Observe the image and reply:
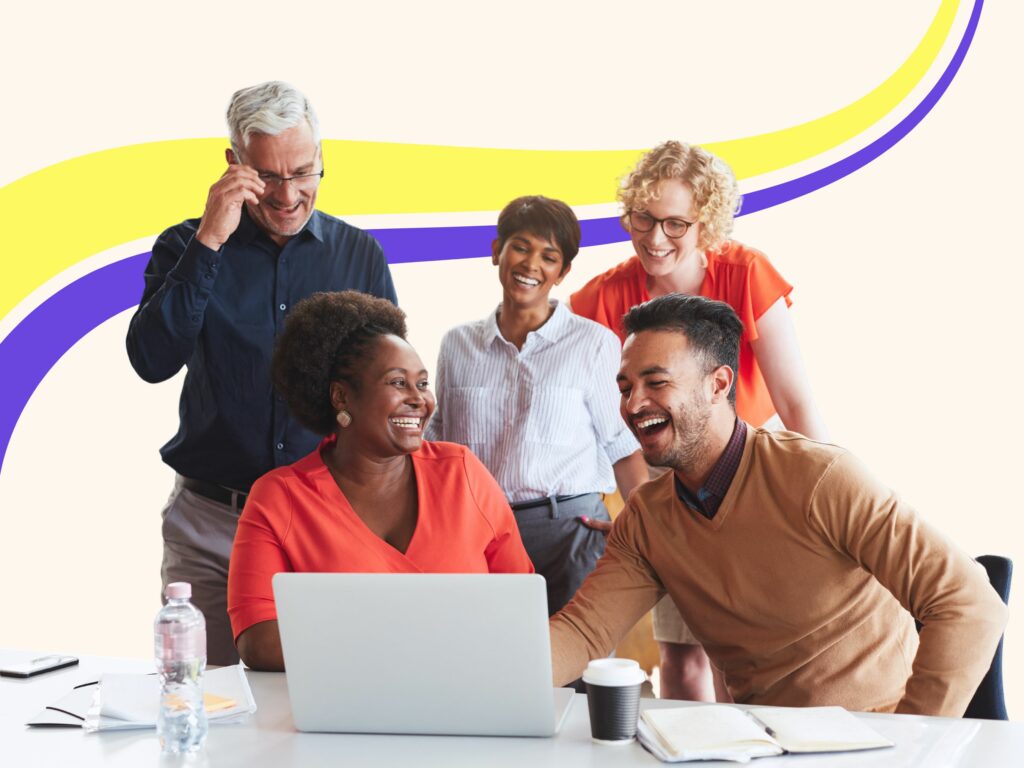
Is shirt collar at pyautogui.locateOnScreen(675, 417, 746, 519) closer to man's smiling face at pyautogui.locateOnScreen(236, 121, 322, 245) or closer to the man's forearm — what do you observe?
the man's forearm

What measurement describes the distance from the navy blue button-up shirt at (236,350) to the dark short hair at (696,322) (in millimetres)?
896

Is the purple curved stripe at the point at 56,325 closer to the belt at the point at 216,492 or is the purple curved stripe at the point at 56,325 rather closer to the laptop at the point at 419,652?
the belt at the point at 216,492

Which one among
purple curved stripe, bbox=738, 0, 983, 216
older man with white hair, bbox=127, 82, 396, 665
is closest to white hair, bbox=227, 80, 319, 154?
older man with white hair, bbox=127, 82, 396, 665

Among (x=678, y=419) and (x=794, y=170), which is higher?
(x=794, y=170)

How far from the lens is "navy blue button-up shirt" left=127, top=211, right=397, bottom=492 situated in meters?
2.80

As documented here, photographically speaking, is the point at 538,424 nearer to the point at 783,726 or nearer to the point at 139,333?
the point at 139,333

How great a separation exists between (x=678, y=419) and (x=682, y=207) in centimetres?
95

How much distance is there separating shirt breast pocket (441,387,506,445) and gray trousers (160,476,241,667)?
22.2 inches

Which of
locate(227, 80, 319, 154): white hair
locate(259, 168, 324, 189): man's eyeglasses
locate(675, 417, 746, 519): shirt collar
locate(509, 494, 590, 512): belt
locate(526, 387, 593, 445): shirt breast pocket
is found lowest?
locate(509, 494, 590, 512): belt

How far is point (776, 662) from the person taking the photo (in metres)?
2.16

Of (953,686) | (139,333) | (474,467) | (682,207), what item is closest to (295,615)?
(474,467)

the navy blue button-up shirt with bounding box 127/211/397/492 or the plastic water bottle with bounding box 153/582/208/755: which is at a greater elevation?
the navy blue button-up shirt with bounding box 127/211/397/492

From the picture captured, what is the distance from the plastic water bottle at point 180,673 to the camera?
172 cm

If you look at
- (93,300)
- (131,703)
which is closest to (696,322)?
(131,703)
